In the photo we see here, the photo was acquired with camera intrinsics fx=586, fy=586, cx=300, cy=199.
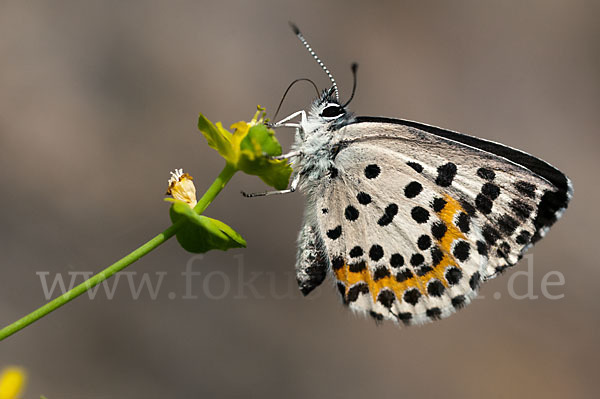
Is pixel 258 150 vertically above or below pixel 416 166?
below

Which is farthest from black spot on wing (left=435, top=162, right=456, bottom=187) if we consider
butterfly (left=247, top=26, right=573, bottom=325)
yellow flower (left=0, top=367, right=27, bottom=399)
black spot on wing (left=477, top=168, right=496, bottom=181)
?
yellow flower (left=0, top=367, right=27, bottom=399)

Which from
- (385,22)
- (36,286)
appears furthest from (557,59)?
(36,286)

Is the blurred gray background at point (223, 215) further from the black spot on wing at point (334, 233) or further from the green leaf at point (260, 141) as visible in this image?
the green leaf at point (260, 141)

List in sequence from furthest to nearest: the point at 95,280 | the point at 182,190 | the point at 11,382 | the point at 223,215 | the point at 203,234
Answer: the point at 223,215
the point at 182,190
the point at 203,234
the point at 95,280
the point at 11,382

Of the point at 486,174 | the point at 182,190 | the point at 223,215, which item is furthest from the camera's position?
the point at 223,215

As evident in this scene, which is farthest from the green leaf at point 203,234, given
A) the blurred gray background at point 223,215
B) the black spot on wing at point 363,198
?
the blurred gray background at point 223,215

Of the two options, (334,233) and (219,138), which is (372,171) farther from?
(219,138)

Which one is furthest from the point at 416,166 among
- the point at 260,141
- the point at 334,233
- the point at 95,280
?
the point at 95,280
